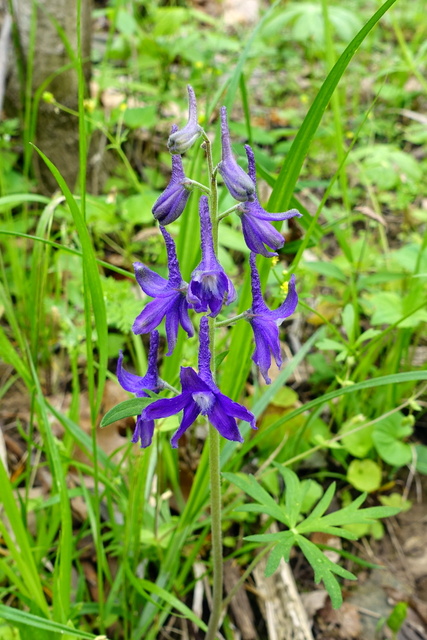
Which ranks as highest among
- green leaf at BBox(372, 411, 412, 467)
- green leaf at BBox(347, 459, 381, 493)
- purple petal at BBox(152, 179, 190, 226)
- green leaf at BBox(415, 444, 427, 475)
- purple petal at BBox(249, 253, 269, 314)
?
purple petal at BBox(152, 179, 190, 226)

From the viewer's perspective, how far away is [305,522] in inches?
77.2

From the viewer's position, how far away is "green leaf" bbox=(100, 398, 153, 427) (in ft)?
4.95

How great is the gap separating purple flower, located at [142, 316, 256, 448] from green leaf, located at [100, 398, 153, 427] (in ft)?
0.53

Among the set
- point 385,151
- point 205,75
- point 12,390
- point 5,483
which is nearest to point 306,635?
point 5,483

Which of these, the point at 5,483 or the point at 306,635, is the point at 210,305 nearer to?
the point at 5,483

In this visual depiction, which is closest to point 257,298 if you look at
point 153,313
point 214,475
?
point 153,313

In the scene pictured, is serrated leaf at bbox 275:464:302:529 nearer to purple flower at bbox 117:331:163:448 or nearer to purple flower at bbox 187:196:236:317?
purple flower at bbox 117:331:163:448

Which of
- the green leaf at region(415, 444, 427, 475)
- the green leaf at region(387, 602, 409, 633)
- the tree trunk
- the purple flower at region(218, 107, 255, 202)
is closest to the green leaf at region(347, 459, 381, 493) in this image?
the green leaf at region(415, 444, 427, 475)

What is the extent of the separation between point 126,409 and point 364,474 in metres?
1.69

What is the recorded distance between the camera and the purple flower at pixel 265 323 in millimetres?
1500

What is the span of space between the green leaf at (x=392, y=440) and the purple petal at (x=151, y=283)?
169cm

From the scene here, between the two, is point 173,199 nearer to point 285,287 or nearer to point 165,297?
point 165,297

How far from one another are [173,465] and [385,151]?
2.51 m

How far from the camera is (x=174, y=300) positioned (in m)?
1.46
